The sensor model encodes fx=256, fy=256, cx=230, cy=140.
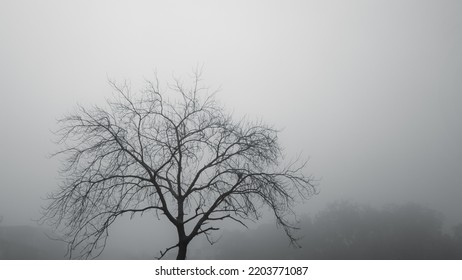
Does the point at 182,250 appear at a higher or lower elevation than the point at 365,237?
lower

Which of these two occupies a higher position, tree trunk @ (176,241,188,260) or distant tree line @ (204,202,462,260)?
distant tree line @ (204,202,462,260)

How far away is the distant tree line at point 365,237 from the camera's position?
47031 millimetres

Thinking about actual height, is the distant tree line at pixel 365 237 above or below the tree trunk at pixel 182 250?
above

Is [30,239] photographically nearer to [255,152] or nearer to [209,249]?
[209,249]

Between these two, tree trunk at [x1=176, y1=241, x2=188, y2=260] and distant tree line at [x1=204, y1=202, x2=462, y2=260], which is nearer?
tree trunk at [x1=176, y1=241, x2=188, y2=260]

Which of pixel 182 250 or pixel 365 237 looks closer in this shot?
pixel 182 250

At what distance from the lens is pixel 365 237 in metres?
52.9

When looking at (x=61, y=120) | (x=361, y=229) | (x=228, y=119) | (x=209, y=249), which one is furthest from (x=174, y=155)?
(x=209, y=249)

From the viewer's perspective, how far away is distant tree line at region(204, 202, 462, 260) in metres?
47.0

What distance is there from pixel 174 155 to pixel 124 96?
97.2 inches

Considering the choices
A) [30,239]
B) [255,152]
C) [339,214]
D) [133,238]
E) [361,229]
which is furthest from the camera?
[133,238]

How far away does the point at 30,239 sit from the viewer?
67.3 metres

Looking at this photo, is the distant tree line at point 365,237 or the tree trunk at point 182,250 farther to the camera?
the distant tree line at point 365,237

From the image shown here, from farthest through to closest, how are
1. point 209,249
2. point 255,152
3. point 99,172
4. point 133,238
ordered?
point 133,238 → point 209,249 → point 255,152 → point 99,172
